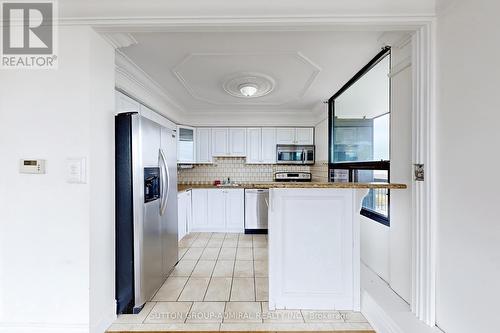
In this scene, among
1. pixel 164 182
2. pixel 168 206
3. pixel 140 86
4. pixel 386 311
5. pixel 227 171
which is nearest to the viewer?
pixel 386 311

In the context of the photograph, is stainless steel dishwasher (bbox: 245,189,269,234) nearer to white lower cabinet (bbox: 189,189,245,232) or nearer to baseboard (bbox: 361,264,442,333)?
white lower cabinet (bbox: 189,189,245,232)

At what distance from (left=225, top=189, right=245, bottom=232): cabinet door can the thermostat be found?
332cm

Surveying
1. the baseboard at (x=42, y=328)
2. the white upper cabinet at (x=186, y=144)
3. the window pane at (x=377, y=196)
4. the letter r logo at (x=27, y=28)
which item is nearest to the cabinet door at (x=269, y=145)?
the white upper cabinet at (x=186, y=144)

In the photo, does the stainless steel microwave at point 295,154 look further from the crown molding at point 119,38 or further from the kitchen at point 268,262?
the crown molding at point 119,38

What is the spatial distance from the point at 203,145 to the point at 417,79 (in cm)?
400

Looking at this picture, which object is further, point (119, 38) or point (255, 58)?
point (255, 58)

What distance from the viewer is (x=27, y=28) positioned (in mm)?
1697

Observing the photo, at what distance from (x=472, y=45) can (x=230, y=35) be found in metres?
1.66

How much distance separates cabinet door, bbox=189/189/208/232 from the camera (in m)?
4.84

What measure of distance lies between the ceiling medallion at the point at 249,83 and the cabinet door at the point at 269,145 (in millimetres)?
1503

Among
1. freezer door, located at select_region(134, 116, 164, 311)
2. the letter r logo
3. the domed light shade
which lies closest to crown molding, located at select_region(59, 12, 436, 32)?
the letter r logo

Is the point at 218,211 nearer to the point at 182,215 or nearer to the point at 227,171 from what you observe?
the point at 182,215

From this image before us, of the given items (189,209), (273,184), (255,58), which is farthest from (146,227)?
(189,209)

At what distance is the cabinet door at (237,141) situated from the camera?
502cm
